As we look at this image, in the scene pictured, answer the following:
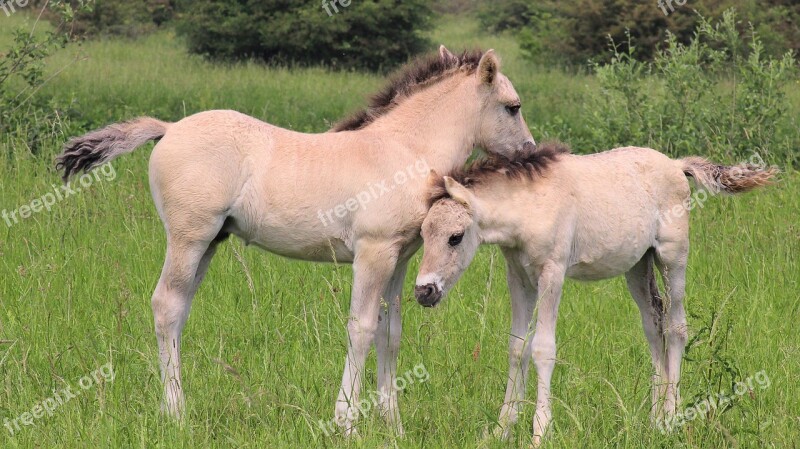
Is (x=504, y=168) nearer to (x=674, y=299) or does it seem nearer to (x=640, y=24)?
(x=674, y=299)

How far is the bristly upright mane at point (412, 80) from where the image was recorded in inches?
226

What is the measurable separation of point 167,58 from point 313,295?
17.7m

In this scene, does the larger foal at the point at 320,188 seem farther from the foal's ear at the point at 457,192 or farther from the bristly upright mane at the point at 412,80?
the foal's ear at the point at 457,192

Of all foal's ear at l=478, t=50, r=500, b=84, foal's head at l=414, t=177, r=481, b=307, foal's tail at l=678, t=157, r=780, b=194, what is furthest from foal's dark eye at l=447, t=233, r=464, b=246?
foal's tail at l=678, t=157, r=780, b=194

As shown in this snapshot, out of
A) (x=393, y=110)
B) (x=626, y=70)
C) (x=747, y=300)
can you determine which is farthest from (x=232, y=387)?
(x=626, y=70)

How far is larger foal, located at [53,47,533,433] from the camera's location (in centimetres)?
521

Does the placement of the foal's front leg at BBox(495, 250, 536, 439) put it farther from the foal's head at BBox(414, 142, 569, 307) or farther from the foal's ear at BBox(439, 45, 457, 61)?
the foal's ear at BBox(439, 45, 457, 61)

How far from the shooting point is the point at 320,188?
209 inches

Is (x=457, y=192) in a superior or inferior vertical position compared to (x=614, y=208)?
superior

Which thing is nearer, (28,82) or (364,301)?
(364,301)

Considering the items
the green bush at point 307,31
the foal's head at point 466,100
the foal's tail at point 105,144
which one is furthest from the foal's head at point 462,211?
the green bush at point 307,31

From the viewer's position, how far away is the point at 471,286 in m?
7.77

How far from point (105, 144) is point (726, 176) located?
11.7 ft

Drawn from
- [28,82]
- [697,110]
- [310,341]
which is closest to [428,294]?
[310,341]
